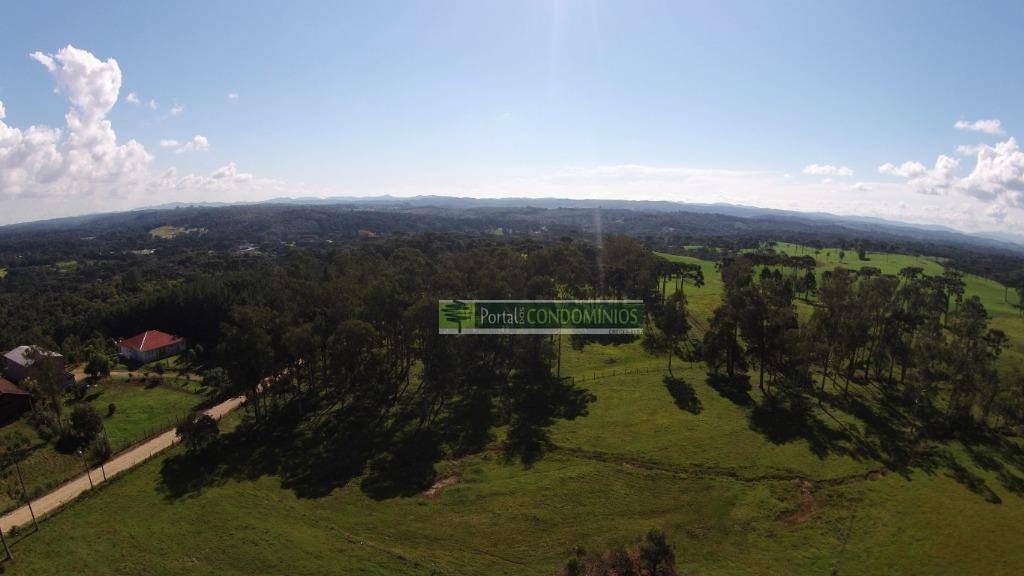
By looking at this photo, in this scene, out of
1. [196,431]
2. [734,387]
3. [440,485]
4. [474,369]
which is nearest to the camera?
[440,485]

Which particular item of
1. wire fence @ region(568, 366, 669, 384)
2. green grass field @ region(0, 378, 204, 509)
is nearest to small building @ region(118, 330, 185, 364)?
green grass field @ region(0, 378, 204, 509)

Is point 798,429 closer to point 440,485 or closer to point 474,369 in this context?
point 440,485

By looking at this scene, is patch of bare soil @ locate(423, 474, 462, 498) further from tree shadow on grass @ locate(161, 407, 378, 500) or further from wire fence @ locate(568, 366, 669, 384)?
wire fence @ locate(568, 366, 669, 384)

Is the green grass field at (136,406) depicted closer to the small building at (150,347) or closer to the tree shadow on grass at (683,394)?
the small building at (150,347)

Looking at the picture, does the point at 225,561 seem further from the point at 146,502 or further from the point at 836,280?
the point at 836,280

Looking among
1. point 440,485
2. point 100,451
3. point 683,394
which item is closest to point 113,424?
point 100,451
